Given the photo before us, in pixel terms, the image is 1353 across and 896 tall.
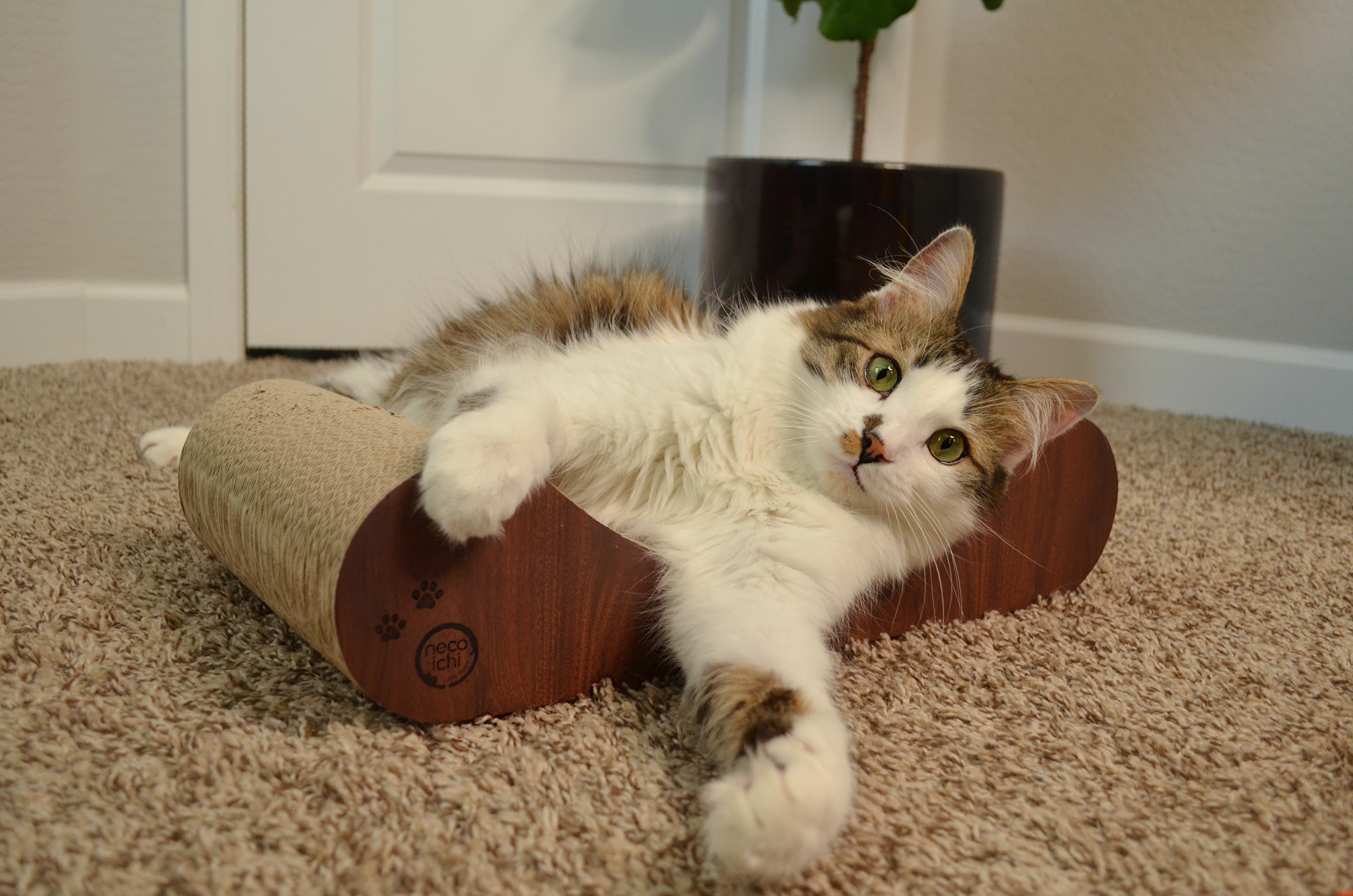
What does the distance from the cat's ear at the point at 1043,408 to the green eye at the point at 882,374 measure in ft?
0.42

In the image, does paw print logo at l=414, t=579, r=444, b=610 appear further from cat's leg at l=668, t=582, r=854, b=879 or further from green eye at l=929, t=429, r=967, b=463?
green eye at l=929, t=429, r=967, b=463

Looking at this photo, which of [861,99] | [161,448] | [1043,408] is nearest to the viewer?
[1043,408]

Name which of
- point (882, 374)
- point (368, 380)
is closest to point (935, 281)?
point (882, 374)

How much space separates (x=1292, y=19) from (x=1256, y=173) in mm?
283

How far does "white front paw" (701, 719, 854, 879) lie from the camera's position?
0.61 meters

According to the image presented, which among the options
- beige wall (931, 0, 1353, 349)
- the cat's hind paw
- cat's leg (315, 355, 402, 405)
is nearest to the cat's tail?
cat's leg (315, 355, 402, 405)

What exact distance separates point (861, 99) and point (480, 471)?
4.71ft

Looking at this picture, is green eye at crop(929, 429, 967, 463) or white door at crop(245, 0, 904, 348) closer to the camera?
green eye at crop(929, 429, 967, 463)

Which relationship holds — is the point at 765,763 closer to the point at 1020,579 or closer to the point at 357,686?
the point at 357,686

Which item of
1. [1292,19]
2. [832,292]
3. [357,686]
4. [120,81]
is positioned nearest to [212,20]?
[120,81]

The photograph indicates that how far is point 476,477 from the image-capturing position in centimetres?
72

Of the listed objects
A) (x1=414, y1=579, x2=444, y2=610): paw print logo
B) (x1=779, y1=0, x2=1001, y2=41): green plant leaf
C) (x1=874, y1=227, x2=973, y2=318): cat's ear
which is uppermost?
(x1=779, y1=0, x2=1001, y2=41): green plant leaf

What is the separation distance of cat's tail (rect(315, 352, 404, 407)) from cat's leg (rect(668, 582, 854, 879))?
0.73 metres

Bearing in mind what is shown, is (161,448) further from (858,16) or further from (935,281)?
Answer: (858,16)
